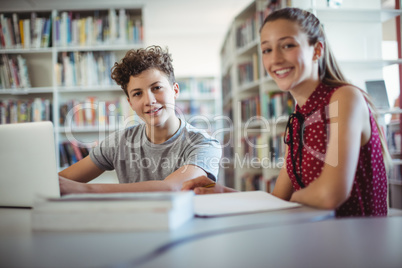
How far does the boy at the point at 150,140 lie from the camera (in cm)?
145

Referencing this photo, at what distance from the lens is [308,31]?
1.07m

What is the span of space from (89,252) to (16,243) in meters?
0.16

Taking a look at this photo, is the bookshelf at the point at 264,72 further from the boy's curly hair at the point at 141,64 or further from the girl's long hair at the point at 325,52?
the girl's long hair at the point at 325,52

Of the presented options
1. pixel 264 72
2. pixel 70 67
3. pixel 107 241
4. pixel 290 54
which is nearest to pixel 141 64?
pixel 290 54

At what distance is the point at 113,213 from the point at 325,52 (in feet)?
2.78

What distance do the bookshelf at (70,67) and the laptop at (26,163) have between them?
8.11 ft

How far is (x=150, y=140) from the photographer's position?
4.99ft

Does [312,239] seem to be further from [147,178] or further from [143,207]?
[147,178]

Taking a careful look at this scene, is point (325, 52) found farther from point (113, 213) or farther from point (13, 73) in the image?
point (13, 73)

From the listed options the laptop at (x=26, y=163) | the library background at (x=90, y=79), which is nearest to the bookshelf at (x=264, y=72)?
the library background at (x=90, y=79)

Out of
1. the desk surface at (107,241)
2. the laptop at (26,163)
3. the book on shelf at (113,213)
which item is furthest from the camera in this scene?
the laptop at (26,163)

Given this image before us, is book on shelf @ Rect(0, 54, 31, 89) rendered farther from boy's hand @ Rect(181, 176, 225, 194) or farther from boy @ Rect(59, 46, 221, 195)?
boy's hand @ Rect(181, 176, 225, 194)

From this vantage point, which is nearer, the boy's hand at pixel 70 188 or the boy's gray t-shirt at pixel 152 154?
the boy's hand at pixel 70 188

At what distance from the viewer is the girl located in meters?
0.93
